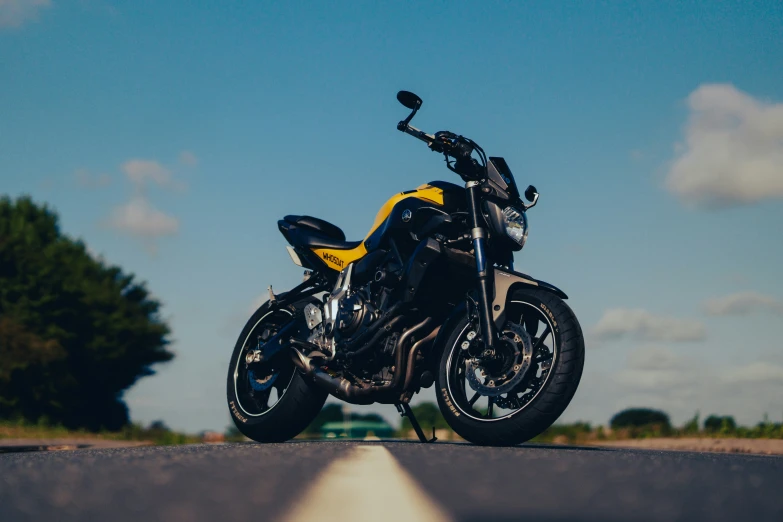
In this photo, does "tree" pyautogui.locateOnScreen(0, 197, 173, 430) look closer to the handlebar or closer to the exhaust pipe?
the exhaust pipe

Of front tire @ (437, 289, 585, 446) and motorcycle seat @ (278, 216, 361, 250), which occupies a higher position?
motorcycle seat @ (278, 216, 361, 250)

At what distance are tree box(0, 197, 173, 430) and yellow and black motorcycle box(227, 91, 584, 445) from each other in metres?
27.1

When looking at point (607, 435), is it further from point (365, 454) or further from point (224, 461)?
point (224, 461)

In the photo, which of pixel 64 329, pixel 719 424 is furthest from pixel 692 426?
pixel 64 329

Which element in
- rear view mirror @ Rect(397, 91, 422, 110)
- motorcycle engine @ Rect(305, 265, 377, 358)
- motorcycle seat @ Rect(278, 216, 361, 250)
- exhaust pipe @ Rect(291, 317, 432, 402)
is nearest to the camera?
exhaust pipe @ Rect(291, 317, 432, 402)

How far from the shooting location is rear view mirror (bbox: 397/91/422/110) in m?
6.17

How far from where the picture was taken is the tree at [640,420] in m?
10.9

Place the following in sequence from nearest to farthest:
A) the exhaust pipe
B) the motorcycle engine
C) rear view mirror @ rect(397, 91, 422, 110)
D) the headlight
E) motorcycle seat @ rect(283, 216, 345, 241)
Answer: the headlight < the exhaust pipe < rear view mirror @ rect(397, 91, 422, 110) < the motorcycle engine < motorcycle seat @ rect(283, 216, 345, 241)

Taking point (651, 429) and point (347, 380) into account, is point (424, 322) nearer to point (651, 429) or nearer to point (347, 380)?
point (347, 380)

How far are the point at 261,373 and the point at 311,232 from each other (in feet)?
4.36

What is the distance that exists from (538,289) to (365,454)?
5.47 ft

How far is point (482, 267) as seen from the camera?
5570 mm

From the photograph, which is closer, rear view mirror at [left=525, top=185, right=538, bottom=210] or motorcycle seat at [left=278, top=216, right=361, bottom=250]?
rear view mirror at [left=525, top=185, right=538, bottom=210]

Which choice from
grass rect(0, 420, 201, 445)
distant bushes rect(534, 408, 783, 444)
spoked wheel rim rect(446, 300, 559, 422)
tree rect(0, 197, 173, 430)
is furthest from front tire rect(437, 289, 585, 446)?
tree rect(0, 197, 173, 430)
